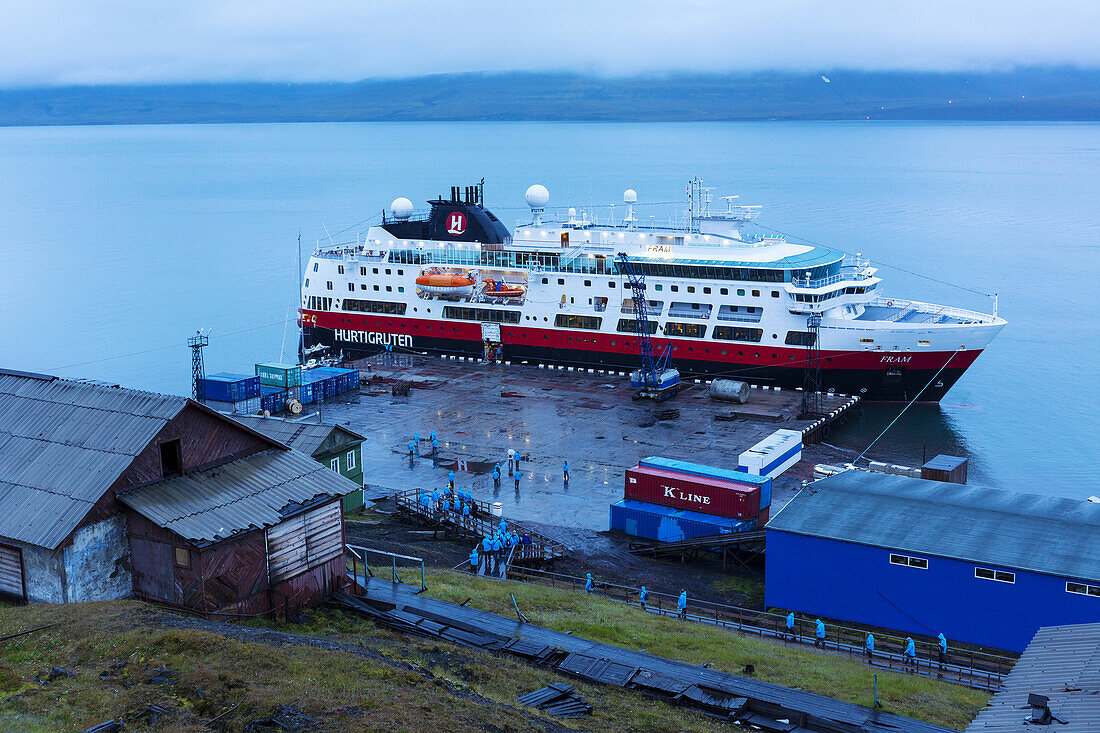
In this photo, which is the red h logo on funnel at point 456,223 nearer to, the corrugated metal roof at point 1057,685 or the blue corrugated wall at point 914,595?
the blue corrugated wall at point 914,595

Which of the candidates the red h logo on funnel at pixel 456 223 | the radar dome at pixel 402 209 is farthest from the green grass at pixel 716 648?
the radar dome at pixel 402 209

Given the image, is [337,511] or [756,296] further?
[756,296]

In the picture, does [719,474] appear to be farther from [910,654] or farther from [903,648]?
[910,654]

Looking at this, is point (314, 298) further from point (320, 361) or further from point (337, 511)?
point (337, 511)

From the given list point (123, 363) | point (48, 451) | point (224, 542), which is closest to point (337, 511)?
point (224, 542)

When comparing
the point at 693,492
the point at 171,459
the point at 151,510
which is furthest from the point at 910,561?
the point at 151,510

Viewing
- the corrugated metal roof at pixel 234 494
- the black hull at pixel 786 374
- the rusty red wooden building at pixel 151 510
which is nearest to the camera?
the rusty red wooden building at pixel 151 510

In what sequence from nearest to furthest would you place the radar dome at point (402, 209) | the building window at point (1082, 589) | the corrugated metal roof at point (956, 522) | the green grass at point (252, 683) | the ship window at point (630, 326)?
1. the green grass at point (252, 683)
2. the building window at point (1082, 589)
3. the corrugated metal roof at point (956, 522)
4. the ship window at point (630, 326)
5. the radar dome at point (402, 209)
